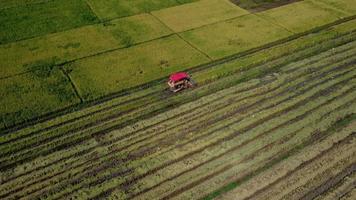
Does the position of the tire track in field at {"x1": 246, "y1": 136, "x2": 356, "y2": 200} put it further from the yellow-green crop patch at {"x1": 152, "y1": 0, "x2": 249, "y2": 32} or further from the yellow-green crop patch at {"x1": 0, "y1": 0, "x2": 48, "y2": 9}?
the yellow-green crop patch at {"x1": 0, "y1": 0, "x2": 48, "y2": 9}

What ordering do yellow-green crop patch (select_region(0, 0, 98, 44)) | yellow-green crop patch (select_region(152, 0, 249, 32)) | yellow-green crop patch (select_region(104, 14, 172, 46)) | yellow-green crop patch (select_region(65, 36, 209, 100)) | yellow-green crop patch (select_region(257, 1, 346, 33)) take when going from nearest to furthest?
yellow-green crop patch (select_region(65, 36, 209, 100)), yellow-green crop patch (select_region(104, 14, 172, 46)), yellow-green crop patch (select_region(0, 0, 98, 44)), yellow-green crop patch (select_region(257, 1, 346, 33)), yellow-green crop patch (select_region(152, 0, 249, 32))

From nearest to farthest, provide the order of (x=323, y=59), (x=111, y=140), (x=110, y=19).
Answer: (x=111, y=140) → (x=323, y=59) → (x=110, y=19)

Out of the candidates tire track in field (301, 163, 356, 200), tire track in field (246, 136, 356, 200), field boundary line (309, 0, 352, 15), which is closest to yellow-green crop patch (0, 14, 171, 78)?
field boundary line (309, 0, 352, 15)

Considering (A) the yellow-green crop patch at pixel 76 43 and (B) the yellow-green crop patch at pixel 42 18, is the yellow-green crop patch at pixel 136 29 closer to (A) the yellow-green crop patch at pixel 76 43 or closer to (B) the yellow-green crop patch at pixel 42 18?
(A) the yellow-green crop patch at pixel 76 43

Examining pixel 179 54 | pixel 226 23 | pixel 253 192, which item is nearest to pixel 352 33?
pixel 226 23

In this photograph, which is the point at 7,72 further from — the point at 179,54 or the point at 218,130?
the point at 218,130

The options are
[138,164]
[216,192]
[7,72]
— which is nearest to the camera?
[216,192]
